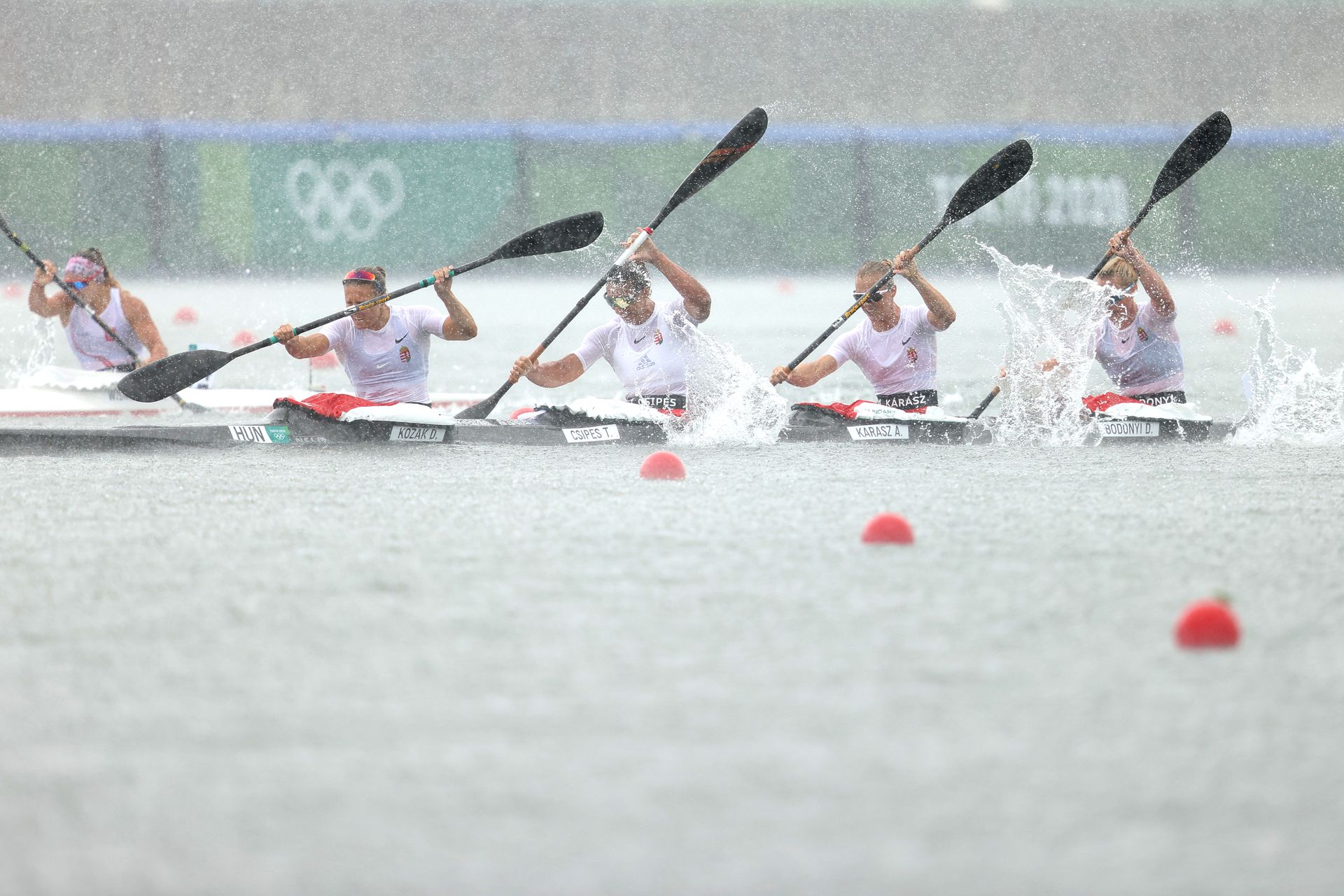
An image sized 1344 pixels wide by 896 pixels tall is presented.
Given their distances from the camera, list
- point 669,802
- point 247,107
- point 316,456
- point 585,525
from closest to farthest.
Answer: point 669,802 → point 585,525 → point 316,456 → point 247,107

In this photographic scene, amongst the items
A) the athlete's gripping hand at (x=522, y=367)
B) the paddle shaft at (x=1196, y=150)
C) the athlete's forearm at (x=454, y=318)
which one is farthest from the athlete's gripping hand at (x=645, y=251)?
the paddle shaft at (x=1196, y=150)

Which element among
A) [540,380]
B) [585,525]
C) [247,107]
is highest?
[247,107]

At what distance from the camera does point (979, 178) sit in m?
7.27

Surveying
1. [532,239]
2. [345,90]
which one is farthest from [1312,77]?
[532,239]

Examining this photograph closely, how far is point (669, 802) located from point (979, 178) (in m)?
5.68

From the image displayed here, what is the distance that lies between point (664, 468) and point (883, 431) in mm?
1710

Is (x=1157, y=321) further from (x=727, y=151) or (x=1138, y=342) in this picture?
(x=727, y=151)

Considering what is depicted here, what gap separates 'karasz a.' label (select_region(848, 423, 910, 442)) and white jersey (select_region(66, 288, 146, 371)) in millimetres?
4031

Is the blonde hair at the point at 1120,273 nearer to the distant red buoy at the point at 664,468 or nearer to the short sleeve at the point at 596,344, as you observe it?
the short sleeve at the point at 596,344

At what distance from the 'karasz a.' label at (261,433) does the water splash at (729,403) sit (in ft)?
5.36

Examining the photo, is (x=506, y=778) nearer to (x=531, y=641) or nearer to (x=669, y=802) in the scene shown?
(x=669, y=802)

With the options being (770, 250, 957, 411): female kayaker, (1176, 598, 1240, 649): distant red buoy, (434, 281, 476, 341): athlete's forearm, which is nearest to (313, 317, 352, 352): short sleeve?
(434, 281, 476, 341): athlete's forearm

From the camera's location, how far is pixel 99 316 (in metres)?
8.32

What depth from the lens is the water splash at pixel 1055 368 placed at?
6.67m
